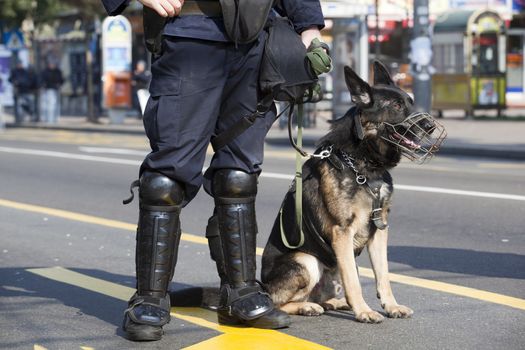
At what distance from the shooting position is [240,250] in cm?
429

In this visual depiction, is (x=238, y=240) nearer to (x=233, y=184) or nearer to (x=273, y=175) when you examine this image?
(x=233, y=184)

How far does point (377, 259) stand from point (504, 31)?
20.7 metres

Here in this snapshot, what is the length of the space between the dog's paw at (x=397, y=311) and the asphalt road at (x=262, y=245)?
0.12 feet

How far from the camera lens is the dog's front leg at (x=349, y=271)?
4.42m

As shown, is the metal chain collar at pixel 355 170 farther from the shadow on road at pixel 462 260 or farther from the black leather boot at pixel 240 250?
the shadow on road at pixel 462 260

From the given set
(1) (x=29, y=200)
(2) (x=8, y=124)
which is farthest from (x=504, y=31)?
(1) (x=29, y=200)

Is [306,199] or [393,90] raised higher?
[393,90]

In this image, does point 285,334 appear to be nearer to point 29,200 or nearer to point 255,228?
point 255,228

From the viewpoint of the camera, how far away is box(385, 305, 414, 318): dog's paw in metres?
4.54

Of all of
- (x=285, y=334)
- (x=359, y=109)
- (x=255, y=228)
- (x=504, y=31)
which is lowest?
(x=285, y=334)

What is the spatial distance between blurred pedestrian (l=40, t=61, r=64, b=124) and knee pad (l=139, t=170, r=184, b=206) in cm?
2454

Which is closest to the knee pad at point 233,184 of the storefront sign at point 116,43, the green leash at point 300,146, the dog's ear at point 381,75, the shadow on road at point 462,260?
the green leash at point 300,146

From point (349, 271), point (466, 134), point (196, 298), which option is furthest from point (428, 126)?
point (466, 134)

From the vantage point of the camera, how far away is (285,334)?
14.1ft
